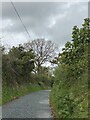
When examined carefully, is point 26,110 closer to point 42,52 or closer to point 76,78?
point 76,78

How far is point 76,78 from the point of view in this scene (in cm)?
1473

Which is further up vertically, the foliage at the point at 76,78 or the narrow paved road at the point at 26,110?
the foliage at the point at 76,78

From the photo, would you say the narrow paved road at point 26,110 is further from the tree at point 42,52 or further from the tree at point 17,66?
the tree at point 42,52

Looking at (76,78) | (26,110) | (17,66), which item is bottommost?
(26,110)

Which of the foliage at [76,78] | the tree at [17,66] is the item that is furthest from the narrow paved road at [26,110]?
the tree at [17,66]

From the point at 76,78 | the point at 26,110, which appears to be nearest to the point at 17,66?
the point at 26,110

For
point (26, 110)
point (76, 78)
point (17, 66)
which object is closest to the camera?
point (76, 78)

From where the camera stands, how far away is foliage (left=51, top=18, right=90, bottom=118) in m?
9.97

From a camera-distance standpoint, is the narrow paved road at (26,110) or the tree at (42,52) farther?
the tree at (42,52)

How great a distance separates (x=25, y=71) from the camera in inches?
1697

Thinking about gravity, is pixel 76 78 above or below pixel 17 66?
below

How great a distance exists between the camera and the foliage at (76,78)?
997cm

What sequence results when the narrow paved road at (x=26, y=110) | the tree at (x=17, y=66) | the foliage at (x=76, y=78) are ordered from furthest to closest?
the tree at (x=17, y=66) → the narrow paved road at (x=26, y=110) → the foliage at (x=76, y=78)

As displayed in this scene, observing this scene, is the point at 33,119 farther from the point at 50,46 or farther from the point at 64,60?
the point at 50,46
